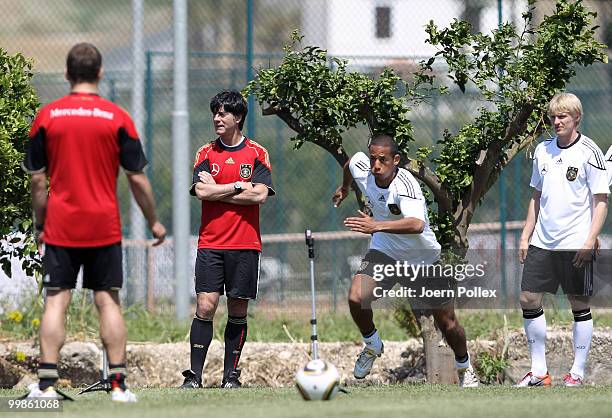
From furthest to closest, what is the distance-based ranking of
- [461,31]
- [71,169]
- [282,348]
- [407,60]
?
[407,60] < [282,348] < [461,31] < [71,169]

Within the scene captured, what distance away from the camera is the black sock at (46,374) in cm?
702

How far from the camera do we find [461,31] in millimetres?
9945

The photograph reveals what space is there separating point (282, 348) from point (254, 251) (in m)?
2.35

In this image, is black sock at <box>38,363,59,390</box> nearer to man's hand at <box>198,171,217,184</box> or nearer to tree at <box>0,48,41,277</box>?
man's hand at <box>198,171,217,184</box>

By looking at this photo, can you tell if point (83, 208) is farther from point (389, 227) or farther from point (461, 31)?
point (461, 31)

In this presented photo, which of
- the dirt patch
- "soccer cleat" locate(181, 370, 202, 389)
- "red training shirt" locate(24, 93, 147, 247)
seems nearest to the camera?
"red training shirt" locate(24, 93, 147, 247)

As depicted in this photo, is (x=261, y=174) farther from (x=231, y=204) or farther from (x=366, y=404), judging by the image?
(x=366, y=404)

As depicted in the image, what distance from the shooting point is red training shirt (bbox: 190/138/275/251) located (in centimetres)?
916

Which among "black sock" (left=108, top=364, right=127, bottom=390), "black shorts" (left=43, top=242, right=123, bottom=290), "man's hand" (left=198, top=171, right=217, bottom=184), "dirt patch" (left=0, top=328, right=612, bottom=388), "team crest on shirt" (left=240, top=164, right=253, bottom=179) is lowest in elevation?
"dirt patch" (left=0, top=328, right=612, bottom=388)

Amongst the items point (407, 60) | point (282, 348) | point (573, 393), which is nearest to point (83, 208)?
point (573, 393)

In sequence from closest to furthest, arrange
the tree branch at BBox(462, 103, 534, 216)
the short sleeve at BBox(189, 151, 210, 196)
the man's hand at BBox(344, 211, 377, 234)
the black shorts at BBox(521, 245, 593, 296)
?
the man's hand at BBox(344, 211, 377, 234)
the black shorts at BBox(521, 245, 593, 296)
the short sleeve at BBox(189, 151, 210, 196)
the tree branch at BBox(462, 103, 534, 216)

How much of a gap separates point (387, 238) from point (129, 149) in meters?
2.71

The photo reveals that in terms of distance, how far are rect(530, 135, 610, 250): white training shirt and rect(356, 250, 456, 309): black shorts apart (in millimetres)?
1068

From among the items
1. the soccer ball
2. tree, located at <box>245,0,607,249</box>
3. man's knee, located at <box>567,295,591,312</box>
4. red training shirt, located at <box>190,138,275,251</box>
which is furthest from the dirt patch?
the soccer ball
